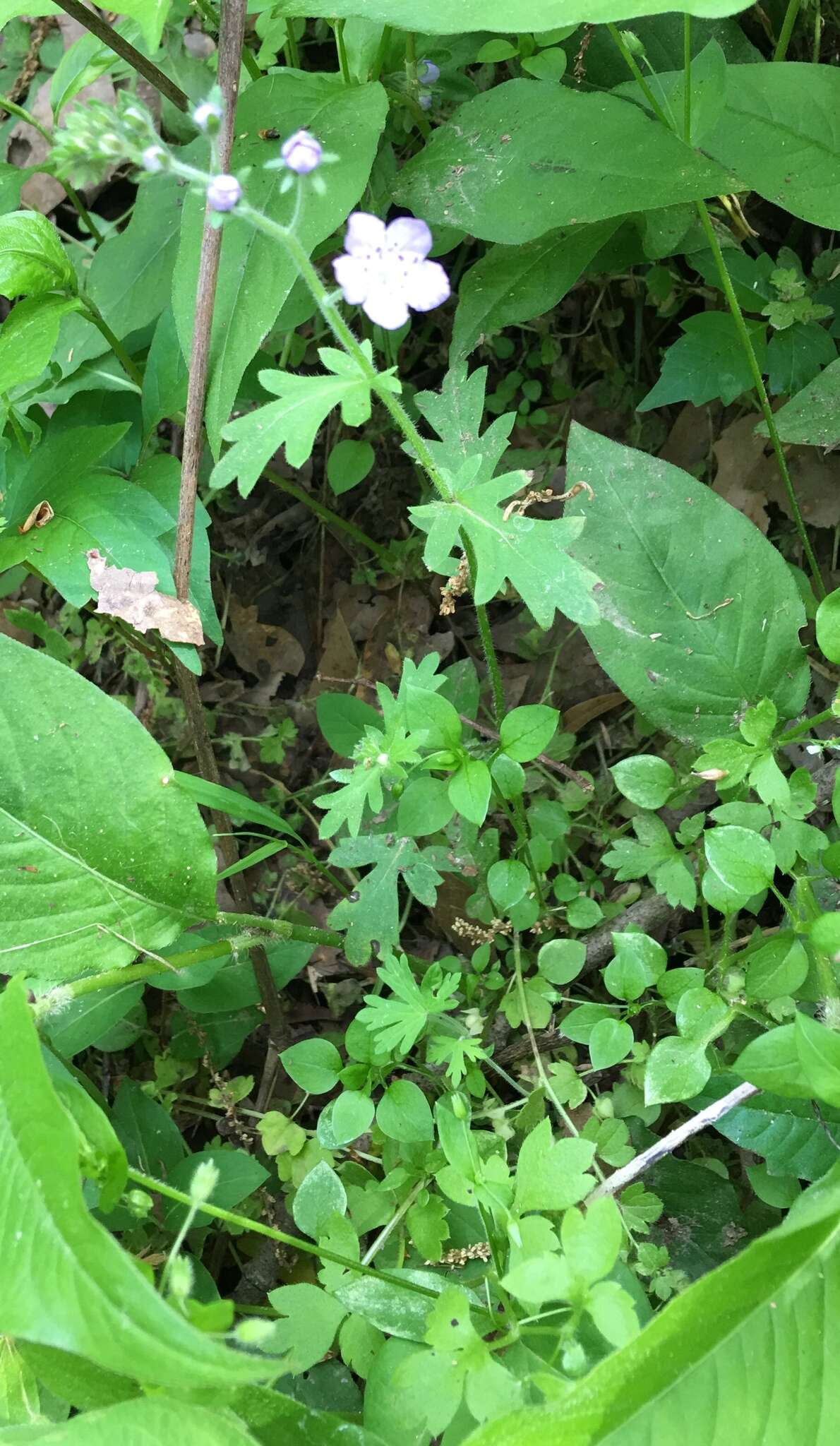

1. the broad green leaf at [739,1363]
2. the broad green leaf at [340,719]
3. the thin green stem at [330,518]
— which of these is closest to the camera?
the broad green leaf at [739,1363]

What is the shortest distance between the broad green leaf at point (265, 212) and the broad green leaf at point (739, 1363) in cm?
134

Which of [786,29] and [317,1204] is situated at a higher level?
[786,29]

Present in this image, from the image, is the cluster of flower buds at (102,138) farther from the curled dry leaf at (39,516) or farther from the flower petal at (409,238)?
the curled dry leaf at (39,516)

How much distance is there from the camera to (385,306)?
1251mm

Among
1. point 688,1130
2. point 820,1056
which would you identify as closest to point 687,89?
point 820,1056

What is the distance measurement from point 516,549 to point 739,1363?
1003 mm

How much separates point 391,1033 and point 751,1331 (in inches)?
24.4

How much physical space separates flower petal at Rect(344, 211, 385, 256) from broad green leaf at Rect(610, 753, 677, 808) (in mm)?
854

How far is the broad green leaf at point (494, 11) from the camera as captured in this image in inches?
45.9

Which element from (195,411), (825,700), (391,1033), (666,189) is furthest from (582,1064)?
(666,189)

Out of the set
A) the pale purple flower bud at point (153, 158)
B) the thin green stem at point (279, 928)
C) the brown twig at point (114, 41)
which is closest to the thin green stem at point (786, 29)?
the brown twig at point (114, 41)

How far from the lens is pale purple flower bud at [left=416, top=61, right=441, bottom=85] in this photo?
1873 millimetres

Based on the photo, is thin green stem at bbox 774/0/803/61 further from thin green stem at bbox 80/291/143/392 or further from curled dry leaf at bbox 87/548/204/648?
curled dry leaf at bbox 87/548/204/648

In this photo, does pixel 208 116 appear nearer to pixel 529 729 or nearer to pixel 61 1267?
pixel 529 729
